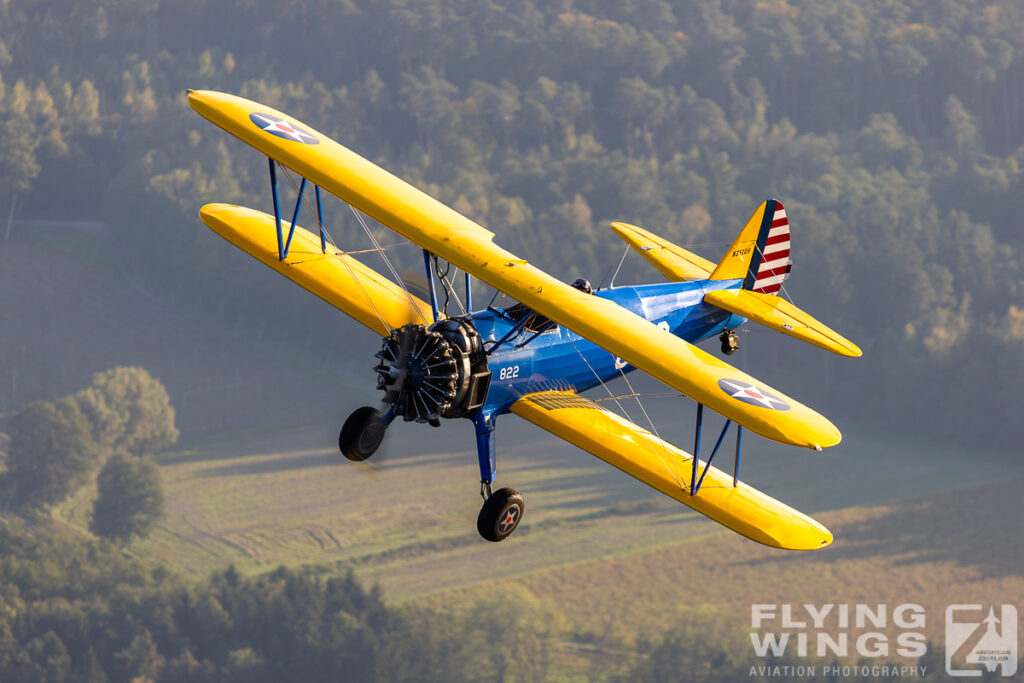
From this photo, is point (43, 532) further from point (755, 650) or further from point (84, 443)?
point (755, 650)

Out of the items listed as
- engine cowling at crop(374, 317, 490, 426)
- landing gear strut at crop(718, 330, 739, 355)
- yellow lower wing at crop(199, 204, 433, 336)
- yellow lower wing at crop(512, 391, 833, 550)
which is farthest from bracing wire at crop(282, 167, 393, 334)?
landing gear strut at crop(718, 330, 739, 355)

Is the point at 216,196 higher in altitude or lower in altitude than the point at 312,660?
higher

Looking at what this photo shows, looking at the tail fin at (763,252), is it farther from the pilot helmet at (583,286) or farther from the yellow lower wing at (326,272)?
the yellow lower wing at (326,272)

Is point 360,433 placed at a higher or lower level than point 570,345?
lower

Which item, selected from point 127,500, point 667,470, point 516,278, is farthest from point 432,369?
point 127,500

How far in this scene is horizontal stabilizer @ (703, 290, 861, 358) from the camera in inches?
910

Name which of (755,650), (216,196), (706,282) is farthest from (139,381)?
(706,282)

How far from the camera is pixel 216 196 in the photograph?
586 ft

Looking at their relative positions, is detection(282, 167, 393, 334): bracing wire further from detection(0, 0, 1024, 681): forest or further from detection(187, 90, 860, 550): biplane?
detection(0, 0, 1024, 681): forest

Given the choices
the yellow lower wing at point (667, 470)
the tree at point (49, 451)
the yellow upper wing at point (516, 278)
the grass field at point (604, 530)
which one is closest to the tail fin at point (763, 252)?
the yellow lower wing at point (667, 470)

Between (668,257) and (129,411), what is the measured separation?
145979 millimetres

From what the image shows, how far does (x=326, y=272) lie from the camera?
23547 millimetres

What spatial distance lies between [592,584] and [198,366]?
7028cm

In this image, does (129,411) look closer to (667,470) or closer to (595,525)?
(595,525)
